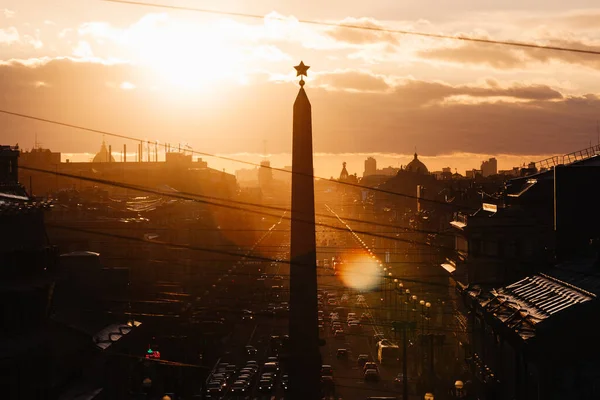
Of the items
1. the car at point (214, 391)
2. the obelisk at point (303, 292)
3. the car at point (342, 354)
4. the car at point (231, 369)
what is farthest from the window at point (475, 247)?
the obelisk at point (303, 292)

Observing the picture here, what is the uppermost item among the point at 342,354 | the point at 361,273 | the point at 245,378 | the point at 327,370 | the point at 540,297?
the point at 540,297

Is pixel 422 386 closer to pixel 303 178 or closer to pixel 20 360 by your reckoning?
pixel 303 178

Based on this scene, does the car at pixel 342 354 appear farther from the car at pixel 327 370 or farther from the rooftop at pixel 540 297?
the rooftop at pixel 540 297

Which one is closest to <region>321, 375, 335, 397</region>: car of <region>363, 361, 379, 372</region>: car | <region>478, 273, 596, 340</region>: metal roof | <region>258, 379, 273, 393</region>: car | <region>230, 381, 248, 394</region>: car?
<region>258, 379, 273, 393</region>: car

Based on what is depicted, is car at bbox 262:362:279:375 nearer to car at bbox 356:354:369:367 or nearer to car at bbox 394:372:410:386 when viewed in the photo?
car at bbox 356:354:369:367

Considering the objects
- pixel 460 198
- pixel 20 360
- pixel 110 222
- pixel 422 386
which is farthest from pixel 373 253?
pixel 20 360

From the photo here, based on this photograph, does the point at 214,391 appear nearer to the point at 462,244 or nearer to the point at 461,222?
the point at 461,222

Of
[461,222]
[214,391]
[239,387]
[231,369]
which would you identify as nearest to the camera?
[214,391]

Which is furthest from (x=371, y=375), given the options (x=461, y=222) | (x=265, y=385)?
(x=461, y=222)
